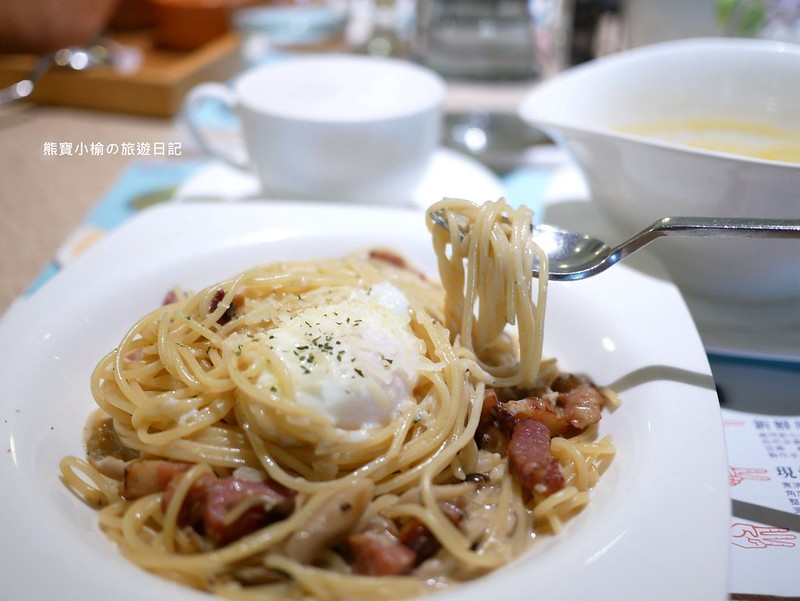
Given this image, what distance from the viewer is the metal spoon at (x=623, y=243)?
6.22ft

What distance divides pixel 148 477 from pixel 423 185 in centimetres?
207

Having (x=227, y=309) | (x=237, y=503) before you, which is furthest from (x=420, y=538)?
(x=227, y=309)

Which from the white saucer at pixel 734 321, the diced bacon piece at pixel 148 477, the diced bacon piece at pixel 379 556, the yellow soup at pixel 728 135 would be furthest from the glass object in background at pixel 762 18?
the diced bacon piece at pixel 148 477

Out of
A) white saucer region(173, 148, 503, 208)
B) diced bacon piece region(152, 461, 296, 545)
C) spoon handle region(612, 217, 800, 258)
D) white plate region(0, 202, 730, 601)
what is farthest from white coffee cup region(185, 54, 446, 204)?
diced bacon piece region(152, 461, 296, 545)

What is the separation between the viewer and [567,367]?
2184 millimetres

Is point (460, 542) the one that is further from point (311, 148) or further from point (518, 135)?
point (518, 135)

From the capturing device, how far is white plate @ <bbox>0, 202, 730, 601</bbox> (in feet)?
4.28

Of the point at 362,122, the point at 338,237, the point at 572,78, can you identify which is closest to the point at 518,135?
the point at 572,78

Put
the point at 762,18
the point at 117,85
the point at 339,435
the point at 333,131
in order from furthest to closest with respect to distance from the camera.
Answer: the point at 117,85 → the point at 762,18 → the point at 333,131 → the point at 339,435

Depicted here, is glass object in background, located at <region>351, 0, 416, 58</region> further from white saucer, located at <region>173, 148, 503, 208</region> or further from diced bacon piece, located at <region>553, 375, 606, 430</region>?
diced bacon piece, located at <region>553, 375, 606, 430</region>

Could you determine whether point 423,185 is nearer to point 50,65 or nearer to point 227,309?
point 227,309

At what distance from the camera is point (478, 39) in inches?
182

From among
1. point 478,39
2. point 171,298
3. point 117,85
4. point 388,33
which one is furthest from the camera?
point 388,33

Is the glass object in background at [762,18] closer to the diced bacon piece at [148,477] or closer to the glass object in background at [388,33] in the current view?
the glass object in background at [388,33]
